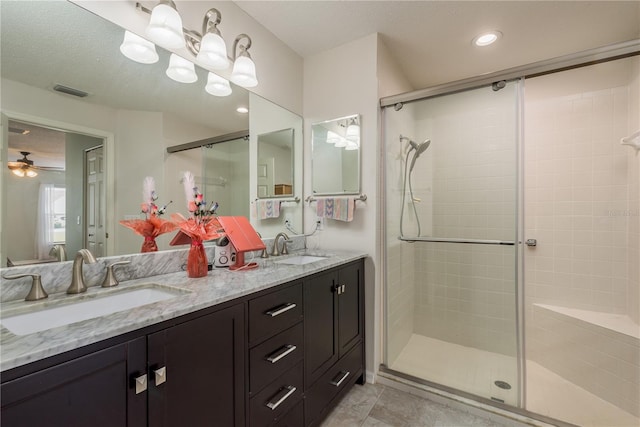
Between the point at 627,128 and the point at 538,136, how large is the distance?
0.53 m

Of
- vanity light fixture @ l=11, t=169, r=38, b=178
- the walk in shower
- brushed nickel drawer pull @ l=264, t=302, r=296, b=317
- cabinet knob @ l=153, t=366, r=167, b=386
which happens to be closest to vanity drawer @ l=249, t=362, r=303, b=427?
brushed nickel drawer pull @ l=264, t=302, r=296, b=317

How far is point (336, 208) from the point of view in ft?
6.95

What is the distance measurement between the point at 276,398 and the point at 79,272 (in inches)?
36.7

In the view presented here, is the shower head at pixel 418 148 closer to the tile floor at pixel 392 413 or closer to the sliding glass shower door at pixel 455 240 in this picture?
the sliding glass shower door at pixel 455 240

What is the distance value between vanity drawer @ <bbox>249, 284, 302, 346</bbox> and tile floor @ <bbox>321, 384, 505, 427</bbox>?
2.61 feet

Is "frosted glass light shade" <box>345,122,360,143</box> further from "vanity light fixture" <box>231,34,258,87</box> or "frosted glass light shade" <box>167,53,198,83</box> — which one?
"frosted glass light shade" <box>167,53,198,83</box>

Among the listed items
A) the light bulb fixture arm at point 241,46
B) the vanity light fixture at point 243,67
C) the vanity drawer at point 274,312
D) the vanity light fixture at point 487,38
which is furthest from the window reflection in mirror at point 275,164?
the vanity light fixture at point 487,38

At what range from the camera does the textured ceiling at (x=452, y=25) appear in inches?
69.9

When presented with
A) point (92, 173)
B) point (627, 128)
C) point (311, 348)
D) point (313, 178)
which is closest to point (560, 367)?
point (627, 128)

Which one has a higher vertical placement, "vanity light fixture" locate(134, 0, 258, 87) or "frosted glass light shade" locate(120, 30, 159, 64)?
"vanity light fixture" locate(134, 0, 258, 87)

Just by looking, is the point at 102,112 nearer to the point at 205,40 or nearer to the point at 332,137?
the point at 205,40

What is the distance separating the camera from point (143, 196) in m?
1.35

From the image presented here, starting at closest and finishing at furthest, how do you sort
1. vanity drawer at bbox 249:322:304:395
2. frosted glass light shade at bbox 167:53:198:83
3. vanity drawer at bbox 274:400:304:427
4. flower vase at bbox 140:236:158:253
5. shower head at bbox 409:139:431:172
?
vanity drawer at bbox 249:322:304:395 < vanity drawer at bbox 274:400:304:427 < flower vase at bbox 140:236:158:253 < frosted glass light shade at bbox 167:53:198:83 < shower head at bbox 409:139:431:172

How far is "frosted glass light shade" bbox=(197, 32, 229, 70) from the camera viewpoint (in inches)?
58.2
